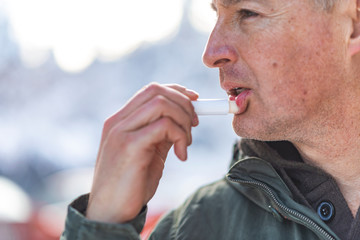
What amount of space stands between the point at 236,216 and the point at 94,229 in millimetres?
685

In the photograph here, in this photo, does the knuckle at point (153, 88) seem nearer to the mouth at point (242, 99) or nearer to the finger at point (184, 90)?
the finger at point (184, 90)

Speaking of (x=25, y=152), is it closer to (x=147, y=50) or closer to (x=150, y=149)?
(x=147, y=50)

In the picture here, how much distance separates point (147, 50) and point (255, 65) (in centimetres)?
1478

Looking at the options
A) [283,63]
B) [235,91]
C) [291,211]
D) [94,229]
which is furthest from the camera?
[235,91]

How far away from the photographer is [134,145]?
1598 mm

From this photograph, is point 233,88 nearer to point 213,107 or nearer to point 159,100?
point 213,107

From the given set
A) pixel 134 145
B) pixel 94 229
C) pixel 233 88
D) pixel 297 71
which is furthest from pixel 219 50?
pixel 94 229

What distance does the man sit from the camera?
1629mm

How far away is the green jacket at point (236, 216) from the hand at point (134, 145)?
0.06m

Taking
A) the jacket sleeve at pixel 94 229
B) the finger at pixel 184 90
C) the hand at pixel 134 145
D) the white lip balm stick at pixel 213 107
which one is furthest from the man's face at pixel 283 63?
the jacket sleeve at pixel 94 229

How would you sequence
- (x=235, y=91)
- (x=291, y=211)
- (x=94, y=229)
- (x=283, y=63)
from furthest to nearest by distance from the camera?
(x=235, y=91) → (x=283, y=63) → (x=291, y=211) → (x=94, y=229)

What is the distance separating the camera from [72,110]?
51.3 feet

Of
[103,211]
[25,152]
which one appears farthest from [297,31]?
[25,152]

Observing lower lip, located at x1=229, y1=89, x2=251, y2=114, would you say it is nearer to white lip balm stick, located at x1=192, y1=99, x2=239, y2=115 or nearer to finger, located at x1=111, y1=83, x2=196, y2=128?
white lip balm stick, located at x1=192, y1=99, x2=239, y2=115
